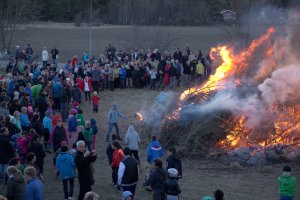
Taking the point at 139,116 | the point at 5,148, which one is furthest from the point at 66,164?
the point at 139,116

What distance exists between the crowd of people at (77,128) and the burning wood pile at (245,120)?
212cm

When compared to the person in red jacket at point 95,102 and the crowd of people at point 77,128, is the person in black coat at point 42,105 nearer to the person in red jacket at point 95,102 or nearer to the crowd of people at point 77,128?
the crowd of people at point 77,128

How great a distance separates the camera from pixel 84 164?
12188 mm

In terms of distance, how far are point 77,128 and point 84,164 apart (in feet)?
13.9

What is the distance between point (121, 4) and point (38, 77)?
34445 mm

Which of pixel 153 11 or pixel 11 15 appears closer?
pixel 11 15

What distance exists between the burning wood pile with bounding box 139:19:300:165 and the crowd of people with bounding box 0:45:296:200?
2116 mm

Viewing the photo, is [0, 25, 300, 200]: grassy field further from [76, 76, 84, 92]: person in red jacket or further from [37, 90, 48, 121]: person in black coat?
[37, 90, 48, 121]: person in black coat

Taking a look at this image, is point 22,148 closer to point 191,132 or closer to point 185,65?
point 191,132

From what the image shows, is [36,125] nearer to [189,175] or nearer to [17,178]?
[189,175]

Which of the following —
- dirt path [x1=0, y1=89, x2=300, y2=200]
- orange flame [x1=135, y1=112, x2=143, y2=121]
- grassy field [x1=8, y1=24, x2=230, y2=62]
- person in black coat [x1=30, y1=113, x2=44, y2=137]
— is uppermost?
grassy field [x1=8, y1=24, x2=230, y2=62]

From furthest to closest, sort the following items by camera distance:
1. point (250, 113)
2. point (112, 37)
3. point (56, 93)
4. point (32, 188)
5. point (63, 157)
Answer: point (112, 37) → point (56, 93) → point (250, 113) → point (63, 157) → point (32, 188)

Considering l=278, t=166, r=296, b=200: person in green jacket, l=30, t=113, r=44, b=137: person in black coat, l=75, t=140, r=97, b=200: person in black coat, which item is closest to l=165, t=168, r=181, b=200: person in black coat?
l=75, t=140, r=97, b=200: person in black coat

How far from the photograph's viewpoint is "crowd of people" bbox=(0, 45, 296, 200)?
11742mm
